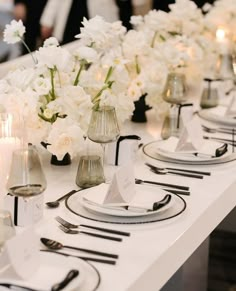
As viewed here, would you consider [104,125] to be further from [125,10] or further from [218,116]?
[125,10]

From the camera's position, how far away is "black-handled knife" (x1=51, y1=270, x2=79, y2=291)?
1536mm

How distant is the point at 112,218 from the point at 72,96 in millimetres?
474

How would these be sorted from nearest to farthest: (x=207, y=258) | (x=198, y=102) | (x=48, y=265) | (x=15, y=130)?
(x=48, y=265), (x=15, y=130), (x=207, y=258), (x=198, y=102)

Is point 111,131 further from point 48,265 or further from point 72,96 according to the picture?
point 48,265

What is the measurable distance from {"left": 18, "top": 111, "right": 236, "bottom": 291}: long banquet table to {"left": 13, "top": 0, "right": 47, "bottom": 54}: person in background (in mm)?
959

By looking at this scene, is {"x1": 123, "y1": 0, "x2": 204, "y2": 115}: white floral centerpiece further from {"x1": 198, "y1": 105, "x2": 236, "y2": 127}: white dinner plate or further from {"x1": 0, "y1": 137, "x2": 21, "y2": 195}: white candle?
{"x1": 0, "y1": 137, "x2": 21, "y2": 195}: white candle

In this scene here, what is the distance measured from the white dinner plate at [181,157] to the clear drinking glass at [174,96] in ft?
0.55

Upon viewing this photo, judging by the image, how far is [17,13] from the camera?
3223mm

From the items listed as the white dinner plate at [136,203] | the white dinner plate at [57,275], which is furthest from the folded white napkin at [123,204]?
the white dinner plate at [57,275]

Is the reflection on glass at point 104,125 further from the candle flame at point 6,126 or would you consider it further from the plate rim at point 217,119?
the plate rim at point 217,119

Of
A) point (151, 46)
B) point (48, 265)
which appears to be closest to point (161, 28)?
point (151, 46)

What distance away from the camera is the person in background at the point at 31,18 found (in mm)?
3280

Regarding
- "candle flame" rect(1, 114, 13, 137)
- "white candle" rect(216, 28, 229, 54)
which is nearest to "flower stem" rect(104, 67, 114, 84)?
"candle flame" rect(1, 114, 13, 137)

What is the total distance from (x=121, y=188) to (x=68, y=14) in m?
1.76
